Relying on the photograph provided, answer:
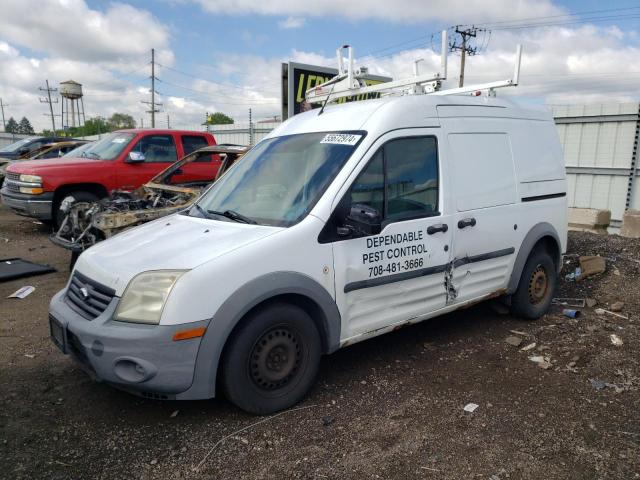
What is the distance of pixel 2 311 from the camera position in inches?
211

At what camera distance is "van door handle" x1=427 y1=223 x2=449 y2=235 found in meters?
3.86

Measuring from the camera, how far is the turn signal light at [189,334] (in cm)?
283

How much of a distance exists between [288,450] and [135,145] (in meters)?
7.59

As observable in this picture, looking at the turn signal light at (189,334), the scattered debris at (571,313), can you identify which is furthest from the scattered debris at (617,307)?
the turn signal light at (189,334)

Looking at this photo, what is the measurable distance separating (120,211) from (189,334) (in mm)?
3744

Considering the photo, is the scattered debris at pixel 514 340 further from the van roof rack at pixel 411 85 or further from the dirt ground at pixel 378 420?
the van roof rack at pixel 411 85

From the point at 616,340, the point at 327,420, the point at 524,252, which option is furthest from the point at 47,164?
the point at 616,340

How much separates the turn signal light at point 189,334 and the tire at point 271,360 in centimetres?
24

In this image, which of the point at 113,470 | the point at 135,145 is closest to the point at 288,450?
the point at 113,470

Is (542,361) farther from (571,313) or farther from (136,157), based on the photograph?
(136,157)

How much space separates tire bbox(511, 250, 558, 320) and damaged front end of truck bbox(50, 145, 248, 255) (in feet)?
12.3

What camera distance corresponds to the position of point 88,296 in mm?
3205

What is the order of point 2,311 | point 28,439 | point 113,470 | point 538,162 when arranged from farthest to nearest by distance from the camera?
1. point 2,311
2. point 538,162
3. point 28,439
4. point 113,470

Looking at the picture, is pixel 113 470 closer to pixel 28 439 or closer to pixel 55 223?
→ pixel 28 439
